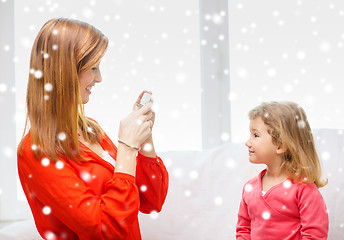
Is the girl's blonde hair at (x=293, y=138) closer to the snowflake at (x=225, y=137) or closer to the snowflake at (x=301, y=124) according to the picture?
the snowflake at (x=301, y=124)

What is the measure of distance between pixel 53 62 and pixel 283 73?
4.75 feet

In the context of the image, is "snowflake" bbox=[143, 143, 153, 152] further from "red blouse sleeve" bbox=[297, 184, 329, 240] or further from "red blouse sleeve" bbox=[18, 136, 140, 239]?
"red blouse sleeve" bbox=[297, 184, 329, 240]

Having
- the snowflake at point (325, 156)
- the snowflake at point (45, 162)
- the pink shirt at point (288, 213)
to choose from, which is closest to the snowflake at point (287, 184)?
the pink shirt at point (288, 213)

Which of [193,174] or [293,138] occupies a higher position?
[293,138]

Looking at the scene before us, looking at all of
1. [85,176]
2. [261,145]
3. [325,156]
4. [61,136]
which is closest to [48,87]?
[61,136]

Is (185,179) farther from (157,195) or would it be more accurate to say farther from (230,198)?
(157,195)

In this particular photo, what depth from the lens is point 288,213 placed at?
1370 millimetres

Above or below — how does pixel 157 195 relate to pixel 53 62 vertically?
below

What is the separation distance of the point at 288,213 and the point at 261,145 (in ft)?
0.85

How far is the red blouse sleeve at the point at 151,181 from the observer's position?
3.93 ft

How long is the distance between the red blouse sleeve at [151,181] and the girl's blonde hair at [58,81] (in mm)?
227

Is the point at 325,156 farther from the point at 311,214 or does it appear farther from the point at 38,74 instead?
the point at 38,74

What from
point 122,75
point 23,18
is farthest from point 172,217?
point 23,18

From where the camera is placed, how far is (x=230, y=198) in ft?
5.64
